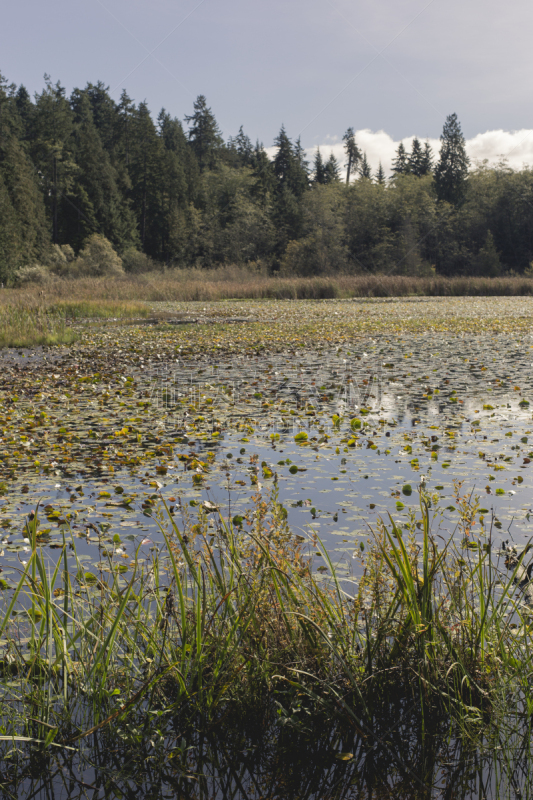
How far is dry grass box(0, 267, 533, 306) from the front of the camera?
2526 centimetres

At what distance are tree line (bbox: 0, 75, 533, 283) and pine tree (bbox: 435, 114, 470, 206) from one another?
0.14m

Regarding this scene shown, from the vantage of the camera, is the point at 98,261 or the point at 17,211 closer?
the point at 98,261

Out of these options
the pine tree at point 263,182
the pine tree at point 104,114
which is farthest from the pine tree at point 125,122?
the pine tree at point 263,182

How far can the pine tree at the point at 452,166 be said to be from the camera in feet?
214

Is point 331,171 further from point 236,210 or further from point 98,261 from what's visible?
point 98,261

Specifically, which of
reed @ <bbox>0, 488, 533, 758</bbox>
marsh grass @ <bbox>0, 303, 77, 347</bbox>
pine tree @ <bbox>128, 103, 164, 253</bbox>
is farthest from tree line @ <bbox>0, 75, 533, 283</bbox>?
reed @ <bbox>0, 488, 533, 758</bbox>

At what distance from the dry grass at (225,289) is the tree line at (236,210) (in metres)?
11.7

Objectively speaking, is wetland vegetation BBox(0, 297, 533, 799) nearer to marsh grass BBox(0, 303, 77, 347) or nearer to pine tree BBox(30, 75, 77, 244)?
marsh grass BBox(0, 303, 77, 347)

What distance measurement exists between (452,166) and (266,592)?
237 ft

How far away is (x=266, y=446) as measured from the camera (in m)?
6.28

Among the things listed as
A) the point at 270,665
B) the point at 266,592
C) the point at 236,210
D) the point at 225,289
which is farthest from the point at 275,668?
the point at 236,210

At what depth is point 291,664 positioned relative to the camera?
95.8 inches

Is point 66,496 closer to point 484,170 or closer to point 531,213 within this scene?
point 531,213

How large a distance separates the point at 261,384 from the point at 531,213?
188ft
